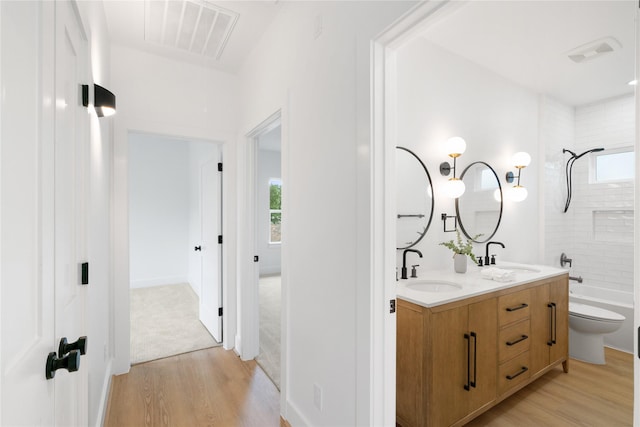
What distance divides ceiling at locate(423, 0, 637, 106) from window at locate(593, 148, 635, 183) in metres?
0.83

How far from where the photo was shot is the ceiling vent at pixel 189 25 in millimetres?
2070

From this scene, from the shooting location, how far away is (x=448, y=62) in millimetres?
2664

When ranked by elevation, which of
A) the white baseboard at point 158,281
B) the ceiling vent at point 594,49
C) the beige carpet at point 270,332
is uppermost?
the ceiling vent at point 594,49

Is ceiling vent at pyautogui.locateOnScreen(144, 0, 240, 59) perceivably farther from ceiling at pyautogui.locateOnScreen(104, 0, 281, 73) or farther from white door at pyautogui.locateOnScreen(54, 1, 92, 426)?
white door at pyautogui.locateOnScreen(54, 1, 92, 426)

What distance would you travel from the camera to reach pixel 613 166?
3721 mm

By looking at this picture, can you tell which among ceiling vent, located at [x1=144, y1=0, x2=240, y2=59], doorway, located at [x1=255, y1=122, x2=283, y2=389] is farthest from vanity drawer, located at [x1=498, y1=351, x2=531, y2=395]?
doorway, located at [x1=255, y1=122, x2=283, y2=389]

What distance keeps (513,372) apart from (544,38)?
2620 millimetres

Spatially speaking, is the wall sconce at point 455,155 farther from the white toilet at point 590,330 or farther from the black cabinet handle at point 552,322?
the white toilet at point 590,330

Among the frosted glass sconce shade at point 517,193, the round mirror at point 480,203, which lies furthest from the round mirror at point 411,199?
the frosted glass sconce shade at point 517,193

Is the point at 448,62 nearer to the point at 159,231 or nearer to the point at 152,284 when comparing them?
the point at 159,231

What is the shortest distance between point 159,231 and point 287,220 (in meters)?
4.53

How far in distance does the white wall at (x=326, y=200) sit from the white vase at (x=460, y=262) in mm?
1321

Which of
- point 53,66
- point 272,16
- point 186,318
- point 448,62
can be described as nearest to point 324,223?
point 53,66

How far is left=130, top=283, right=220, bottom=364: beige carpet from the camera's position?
3.03 metres
